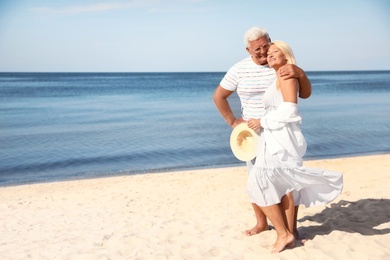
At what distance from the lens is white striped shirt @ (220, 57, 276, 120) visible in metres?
4.69

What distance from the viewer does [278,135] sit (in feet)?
14.4

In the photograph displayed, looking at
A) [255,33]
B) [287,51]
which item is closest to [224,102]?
[255,33]

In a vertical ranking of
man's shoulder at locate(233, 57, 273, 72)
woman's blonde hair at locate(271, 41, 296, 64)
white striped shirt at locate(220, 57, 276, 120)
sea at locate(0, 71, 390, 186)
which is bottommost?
sea at locate(0, 71, 390, 186)

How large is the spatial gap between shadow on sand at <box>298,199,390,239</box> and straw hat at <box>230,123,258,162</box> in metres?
1.01

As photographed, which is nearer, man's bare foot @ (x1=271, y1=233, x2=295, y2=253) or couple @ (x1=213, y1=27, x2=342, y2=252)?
couple @ (x1=213, y1=27, x2=342, y2=252)

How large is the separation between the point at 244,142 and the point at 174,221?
165cm

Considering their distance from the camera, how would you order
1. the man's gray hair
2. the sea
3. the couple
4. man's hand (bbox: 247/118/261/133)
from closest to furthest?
the couple
the man's gray hair
man's hand (bbox: 247/118/261/133)
the sea

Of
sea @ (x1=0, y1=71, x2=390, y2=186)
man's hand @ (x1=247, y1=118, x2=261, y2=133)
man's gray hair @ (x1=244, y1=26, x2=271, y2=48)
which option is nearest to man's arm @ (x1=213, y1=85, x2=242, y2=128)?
man's hand @ (x1=247, y1=118, x2=261, y2=133)

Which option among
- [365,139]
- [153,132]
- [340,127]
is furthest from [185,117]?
[365,139]

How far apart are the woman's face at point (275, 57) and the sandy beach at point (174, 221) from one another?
167cm

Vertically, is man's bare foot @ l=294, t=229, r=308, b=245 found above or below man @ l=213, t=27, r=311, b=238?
below

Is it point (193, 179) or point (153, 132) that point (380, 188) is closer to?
point (193, 179)

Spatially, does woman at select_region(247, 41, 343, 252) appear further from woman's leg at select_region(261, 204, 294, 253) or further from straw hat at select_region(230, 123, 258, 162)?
straw hat at select_region(230, 123, 258, 162)

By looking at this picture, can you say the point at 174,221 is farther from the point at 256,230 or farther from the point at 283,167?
the point at 283,167
